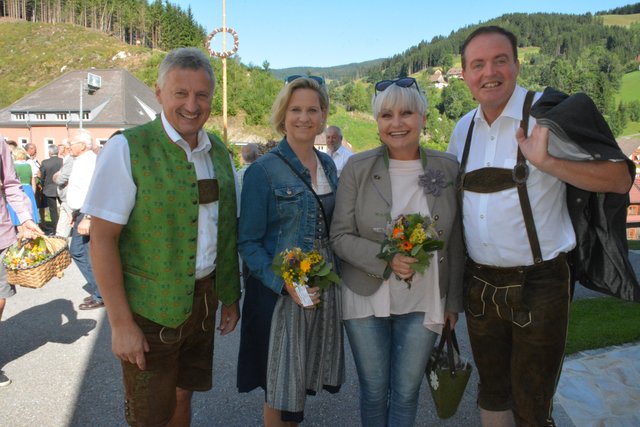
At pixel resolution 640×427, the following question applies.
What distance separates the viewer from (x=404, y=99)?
8.52 feet

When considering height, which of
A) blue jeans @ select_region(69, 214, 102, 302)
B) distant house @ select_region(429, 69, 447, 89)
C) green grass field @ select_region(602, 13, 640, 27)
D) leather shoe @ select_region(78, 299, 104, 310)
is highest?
green grass field @ select_region(602, 13, 640, 27)

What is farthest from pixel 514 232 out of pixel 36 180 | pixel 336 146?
pixel 36 180

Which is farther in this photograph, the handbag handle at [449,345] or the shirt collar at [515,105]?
the handbag handle at [449,345]

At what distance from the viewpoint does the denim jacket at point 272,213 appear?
8.28ft

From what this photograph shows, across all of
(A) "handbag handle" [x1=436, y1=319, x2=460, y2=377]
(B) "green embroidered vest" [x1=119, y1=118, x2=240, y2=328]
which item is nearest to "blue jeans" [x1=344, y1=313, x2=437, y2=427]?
(A) "handbag handle" [x1=436, y1=319, x2=460, y2=377]

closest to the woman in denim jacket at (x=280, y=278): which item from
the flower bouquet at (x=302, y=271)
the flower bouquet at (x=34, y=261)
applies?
the flower bouquet at (x=302, y=271)

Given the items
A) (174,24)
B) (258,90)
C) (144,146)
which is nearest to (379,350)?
(144,146)

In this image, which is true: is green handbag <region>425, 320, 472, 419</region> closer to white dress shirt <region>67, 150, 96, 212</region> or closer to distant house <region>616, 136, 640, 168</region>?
white dress shirt <region>67, 150, 96, 212</region>

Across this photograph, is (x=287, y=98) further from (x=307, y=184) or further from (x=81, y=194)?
(x=81, y=194)

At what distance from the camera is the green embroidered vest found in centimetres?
215

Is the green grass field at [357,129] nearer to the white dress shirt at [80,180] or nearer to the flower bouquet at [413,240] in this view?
the white dress shirt at [80,180]

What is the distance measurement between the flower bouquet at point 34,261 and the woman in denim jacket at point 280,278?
2721 mm

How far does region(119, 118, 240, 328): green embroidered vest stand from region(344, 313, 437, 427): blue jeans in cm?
106

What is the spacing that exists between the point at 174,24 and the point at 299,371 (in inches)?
4251
